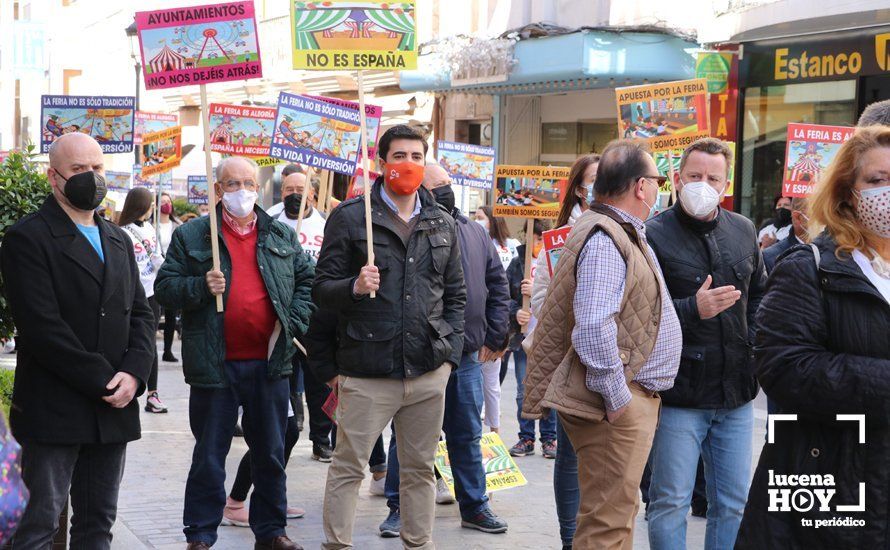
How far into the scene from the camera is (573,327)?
474 cm

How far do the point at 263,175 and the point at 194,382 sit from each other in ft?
84.8

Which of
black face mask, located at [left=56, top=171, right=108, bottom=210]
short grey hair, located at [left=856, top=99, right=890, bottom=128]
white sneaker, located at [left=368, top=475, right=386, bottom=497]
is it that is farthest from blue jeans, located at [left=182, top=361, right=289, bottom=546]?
short grey hair, located at [left=856, top=99, right=890, bottom=128]

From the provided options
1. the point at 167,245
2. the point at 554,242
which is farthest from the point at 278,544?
the point at 167,245

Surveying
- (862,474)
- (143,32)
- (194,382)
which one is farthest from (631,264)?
(143,32)

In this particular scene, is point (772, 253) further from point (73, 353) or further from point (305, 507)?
point (73, 353)

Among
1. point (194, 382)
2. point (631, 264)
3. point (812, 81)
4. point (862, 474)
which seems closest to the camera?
point (862, 474)

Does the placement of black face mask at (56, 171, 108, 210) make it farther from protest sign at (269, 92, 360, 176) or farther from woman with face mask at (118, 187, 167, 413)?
woman with face mask at (118, 187, 167, 413)

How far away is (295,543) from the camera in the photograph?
6.36m

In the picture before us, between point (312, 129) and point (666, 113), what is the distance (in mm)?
2841

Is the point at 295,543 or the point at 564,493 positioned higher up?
the point at 564,493

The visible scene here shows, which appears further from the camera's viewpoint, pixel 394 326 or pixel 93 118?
pixel 93 118

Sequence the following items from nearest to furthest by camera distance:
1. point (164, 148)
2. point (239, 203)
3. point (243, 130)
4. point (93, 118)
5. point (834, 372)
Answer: point (834, 372) → point (239, 203) → point (93, 118) → point (243, 130) → point (164, 148)

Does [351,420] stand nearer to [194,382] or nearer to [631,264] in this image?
[194,382]

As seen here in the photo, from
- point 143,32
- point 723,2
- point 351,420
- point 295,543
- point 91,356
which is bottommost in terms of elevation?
point 295,543
